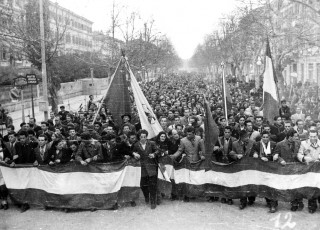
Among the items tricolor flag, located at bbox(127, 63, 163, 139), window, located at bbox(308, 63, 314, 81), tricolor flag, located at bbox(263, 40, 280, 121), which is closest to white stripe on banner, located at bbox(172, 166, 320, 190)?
tricolor flag, located at bbox(127, 63, 163, 139)

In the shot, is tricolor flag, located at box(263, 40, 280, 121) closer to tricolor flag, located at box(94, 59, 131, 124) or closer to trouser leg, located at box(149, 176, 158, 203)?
tricolor flag, located at box(94, 59, 131, 124)

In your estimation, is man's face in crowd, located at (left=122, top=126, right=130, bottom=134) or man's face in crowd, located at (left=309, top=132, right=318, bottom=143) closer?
man's face in crowd, located at (left=309, top=132, right=318, bottom=143)

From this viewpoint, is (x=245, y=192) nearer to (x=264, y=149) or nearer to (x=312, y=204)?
(x=264, y=149)

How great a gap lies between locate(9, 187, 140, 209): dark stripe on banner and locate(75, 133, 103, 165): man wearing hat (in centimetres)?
73

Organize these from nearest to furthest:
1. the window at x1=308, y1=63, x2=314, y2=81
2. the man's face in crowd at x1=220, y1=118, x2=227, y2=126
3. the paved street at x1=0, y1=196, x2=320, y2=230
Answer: the paved street at x1=0, y1=196, x2=320, y2=230
the man's face in crowd at x1=220, y1=118, x2=227, y2=126
the window at x1=308, y1=63, x2=314, y2=81

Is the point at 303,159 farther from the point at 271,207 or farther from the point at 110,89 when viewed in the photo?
the point at 110,89

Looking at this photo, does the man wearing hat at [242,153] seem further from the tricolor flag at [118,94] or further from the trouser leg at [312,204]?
the tricolor flag at [118,94]

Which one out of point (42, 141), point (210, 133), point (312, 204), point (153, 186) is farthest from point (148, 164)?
point (312, 204)

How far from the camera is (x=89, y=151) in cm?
845

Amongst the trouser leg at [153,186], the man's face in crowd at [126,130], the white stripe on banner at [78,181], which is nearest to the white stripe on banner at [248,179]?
the trouser leg at [153,186]

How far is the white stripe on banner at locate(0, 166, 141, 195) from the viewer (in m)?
8.20

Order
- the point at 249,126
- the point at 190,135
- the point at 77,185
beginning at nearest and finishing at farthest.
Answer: the point at 77,185, the point at 190,135, the point at 249,126

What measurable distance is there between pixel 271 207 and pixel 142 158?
2606 mm

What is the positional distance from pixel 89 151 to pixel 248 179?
3.18 m
